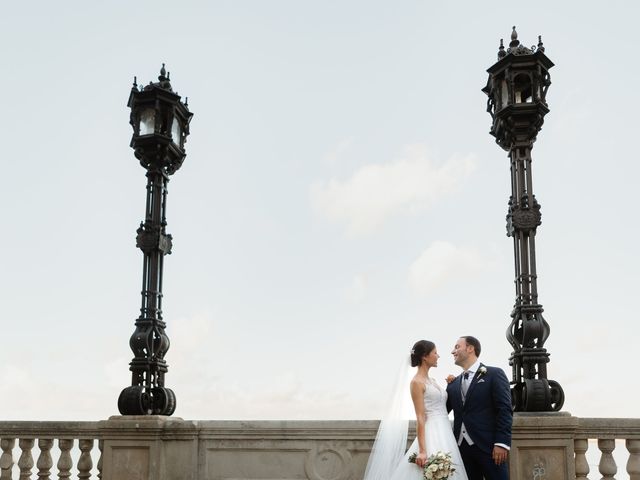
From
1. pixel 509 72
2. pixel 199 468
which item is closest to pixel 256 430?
pixel 199 468

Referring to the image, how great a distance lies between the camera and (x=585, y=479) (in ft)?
28.6

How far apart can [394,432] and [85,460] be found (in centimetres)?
441

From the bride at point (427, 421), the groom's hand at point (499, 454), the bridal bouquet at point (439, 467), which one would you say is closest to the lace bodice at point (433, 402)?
the bride at point (427, 421)

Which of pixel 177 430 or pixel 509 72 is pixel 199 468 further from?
pixel 509 72

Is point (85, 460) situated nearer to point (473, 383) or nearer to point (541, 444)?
point (473, 383)

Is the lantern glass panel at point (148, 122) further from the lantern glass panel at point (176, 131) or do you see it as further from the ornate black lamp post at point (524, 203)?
the ornate black lamp post at point (524, 203)

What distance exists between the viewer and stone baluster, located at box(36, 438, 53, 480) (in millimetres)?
9992

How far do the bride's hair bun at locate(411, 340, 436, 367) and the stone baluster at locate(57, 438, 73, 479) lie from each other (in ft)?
17.2

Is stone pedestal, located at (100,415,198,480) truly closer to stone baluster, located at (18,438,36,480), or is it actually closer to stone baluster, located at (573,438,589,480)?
stone baluster, located at (18,438,36,480)

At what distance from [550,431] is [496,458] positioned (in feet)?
6.75

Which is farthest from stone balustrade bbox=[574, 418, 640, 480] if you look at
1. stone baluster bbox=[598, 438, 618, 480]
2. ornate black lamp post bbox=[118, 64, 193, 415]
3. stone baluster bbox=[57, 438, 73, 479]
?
stone baluster bbox=[57, 438, 73, 479]

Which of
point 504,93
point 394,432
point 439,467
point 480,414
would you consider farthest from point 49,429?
point 504,93

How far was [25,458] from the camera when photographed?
10.1 metres

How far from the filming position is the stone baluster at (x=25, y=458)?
33.0 feet
